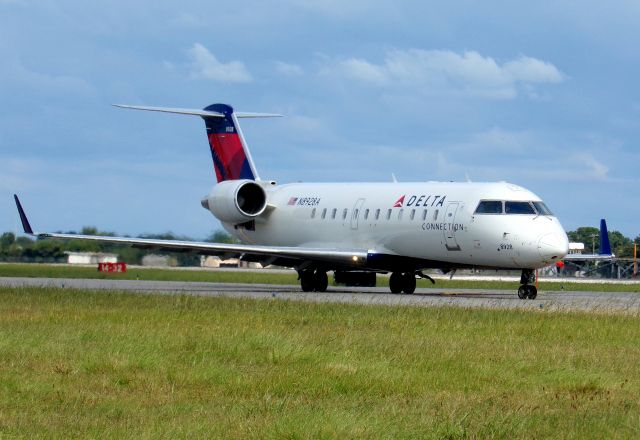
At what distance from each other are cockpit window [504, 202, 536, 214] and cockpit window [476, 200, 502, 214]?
178mm

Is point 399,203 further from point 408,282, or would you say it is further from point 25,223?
point 25,223

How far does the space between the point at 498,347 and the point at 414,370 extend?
8.74ft

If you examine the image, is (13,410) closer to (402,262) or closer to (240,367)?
(240,367)

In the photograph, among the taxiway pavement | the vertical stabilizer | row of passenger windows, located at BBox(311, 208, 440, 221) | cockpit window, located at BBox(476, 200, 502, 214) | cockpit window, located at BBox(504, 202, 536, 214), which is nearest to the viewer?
the taxiway pavement

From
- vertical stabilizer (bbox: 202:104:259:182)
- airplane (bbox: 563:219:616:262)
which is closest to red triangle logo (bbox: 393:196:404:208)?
airplane (bbox: 563:219:616:262)

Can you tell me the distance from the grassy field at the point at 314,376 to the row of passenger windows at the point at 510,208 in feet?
35.1

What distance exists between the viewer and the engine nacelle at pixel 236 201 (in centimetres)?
3666

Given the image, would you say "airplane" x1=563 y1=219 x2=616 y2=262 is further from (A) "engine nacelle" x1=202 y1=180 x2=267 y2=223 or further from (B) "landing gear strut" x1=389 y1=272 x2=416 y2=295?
(A) "engine nacelle" x1=202 y1=180 x2=267 y2=223

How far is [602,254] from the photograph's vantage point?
133 ft

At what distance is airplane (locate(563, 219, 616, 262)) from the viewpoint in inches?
1443

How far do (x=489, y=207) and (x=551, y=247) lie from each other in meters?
2.11

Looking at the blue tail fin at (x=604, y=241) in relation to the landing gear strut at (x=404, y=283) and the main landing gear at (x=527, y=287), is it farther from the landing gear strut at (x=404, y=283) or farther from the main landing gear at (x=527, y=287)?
the main landing gear at (x=527, y=287)

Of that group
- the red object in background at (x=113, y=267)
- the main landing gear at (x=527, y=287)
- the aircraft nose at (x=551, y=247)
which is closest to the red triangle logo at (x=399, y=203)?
the main landing gear at (x=527, y=287)

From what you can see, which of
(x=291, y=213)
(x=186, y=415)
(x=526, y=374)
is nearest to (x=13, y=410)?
(x=186, y=415)
